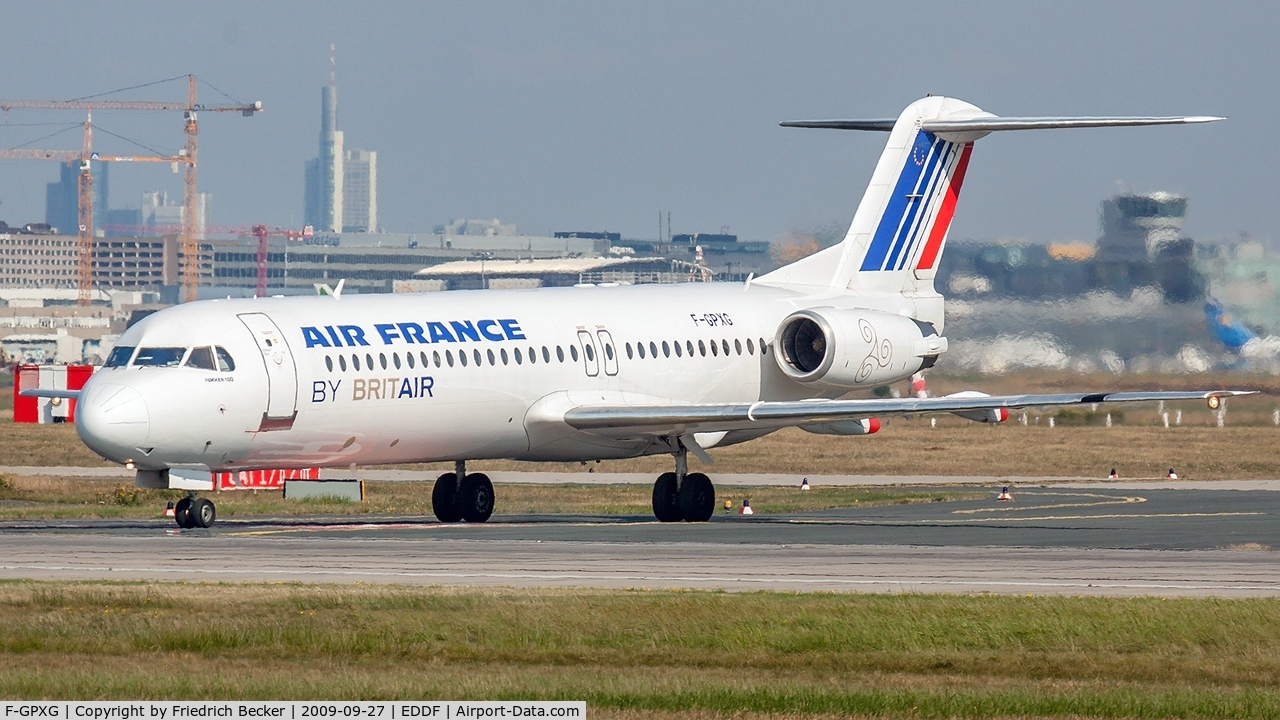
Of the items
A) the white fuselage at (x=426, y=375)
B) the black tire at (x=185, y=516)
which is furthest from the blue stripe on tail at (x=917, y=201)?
the black tire at (x=185, y=516)

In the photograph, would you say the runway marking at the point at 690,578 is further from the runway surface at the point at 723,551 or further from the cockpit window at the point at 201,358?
the cockpit window at the point at 201,358

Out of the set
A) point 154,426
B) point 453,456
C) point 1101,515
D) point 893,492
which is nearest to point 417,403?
point 453,456

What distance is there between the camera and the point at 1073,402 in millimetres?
31703

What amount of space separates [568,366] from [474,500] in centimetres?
308

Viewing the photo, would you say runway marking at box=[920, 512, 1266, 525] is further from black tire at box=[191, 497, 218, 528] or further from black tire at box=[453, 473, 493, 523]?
black tire at box=[191, 497, 218, 528]

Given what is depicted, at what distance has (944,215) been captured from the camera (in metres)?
42.6

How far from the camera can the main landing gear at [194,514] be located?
3147 centimetres

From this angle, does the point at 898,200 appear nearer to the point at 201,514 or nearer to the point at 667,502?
the point at 667,502

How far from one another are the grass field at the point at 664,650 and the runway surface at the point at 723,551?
7.63 ft

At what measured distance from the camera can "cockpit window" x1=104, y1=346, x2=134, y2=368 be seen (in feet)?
101

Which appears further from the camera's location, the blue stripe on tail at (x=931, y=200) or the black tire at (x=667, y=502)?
the blue stripe on tail at (x=931, y=200)

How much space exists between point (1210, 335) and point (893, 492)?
8472 millimetres

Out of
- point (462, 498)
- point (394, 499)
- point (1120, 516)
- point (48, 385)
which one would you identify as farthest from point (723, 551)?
point (48, 385)

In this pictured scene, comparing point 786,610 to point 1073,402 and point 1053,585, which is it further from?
point 1073,402
